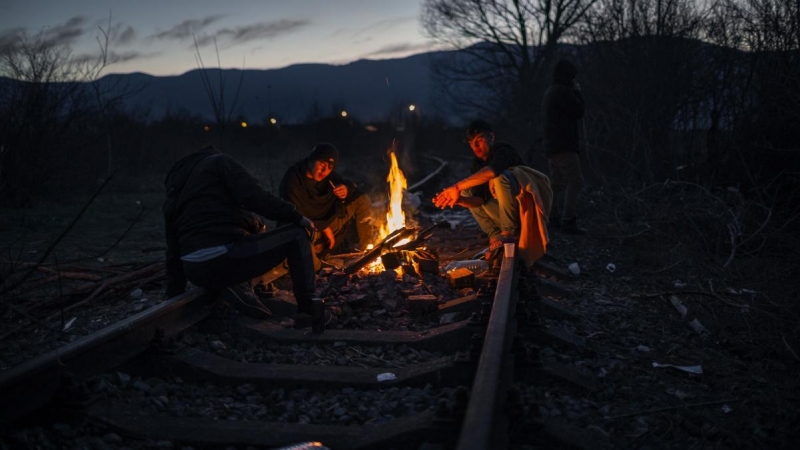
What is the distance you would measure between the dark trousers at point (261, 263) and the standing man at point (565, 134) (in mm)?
5369

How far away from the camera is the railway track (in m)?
3.21

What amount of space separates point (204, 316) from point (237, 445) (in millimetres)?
1995

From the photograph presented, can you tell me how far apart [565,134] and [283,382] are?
6955 millimetres

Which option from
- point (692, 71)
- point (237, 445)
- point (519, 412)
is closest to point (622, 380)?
point (519, 412)

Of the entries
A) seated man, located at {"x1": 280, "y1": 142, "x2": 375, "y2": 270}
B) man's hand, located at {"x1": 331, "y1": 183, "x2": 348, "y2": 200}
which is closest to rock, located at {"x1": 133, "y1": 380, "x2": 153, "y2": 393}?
seated man, located at {"x1": 280, "y1": 142, "x2": 375, "y2": 270}

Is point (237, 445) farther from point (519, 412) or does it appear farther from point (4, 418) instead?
point (519, 412)

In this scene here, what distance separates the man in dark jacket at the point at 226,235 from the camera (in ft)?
16.9

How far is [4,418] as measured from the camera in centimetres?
323

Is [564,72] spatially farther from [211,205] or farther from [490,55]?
[490,55]

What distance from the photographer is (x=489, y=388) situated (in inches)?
123

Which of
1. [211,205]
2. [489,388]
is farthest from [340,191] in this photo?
[489,388]

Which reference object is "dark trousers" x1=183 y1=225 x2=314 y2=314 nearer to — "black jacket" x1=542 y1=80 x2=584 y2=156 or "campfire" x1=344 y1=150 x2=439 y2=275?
"campfire" x1=344 y1=150 x2=439 y2=275

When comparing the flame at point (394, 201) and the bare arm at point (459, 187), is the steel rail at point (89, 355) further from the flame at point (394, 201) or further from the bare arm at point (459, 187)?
the flame at point (394, 201)

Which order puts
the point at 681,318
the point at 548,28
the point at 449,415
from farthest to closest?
1. the point at 548,28
2. the point at 681,318
3. the point at 449,415
